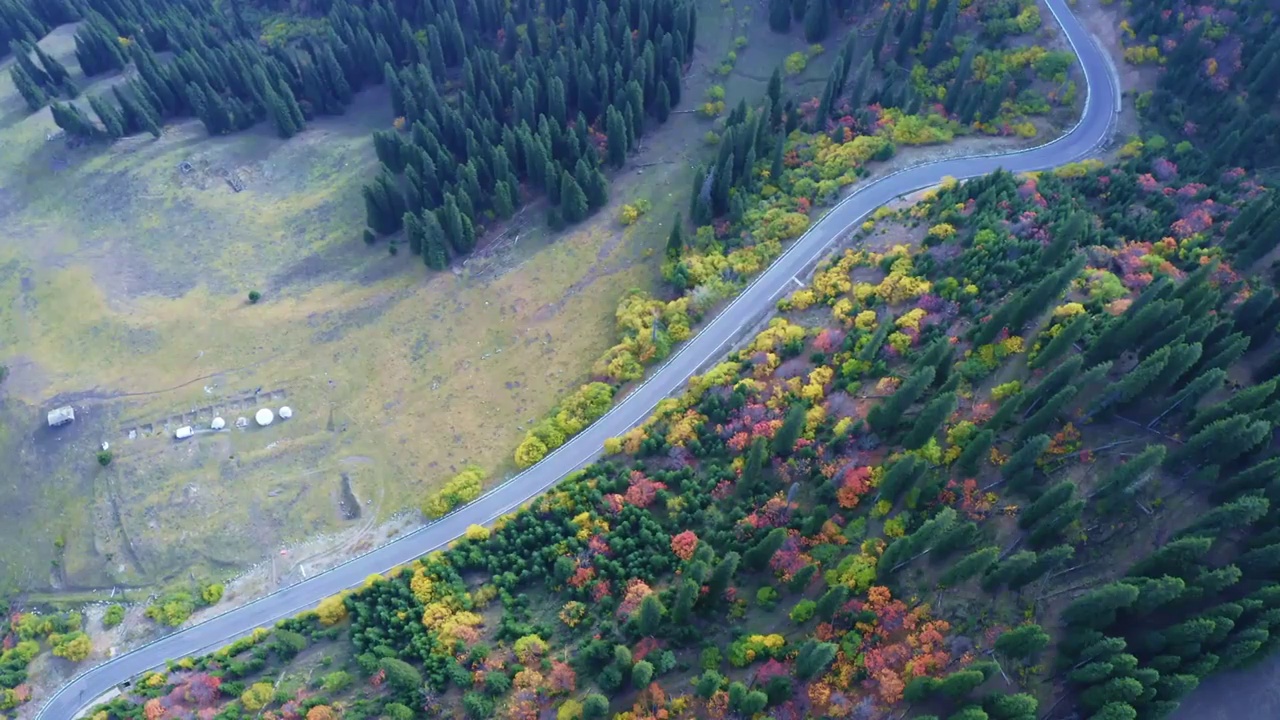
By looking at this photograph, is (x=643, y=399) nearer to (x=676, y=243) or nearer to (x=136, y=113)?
(x=676, y=243)

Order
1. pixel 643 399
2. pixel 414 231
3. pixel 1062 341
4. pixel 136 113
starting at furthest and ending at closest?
pixel 136 113, pixel 414 231, pixel 643 399, pixel 1062 341

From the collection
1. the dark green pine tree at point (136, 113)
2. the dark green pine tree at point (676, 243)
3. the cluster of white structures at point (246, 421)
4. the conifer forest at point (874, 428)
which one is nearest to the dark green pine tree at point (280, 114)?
the dark green pine tree at point (136, 113)

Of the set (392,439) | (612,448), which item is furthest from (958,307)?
(392,439)

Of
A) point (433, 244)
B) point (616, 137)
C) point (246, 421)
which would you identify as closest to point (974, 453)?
point (616, 137)

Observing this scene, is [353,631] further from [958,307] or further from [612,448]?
[958,307]

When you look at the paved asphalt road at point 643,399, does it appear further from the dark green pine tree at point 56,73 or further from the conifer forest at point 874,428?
the dark green pine tree at point 56,73

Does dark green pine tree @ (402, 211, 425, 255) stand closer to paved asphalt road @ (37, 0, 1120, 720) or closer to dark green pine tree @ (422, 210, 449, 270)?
dark green pine tree @ (422, 210, 449, 270)

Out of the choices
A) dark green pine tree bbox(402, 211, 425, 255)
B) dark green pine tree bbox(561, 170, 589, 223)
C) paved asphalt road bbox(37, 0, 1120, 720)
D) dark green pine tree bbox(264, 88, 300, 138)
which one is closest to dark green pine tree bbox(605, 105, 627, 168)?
dark green pine tree bbox(561, 170, 589, 223)
